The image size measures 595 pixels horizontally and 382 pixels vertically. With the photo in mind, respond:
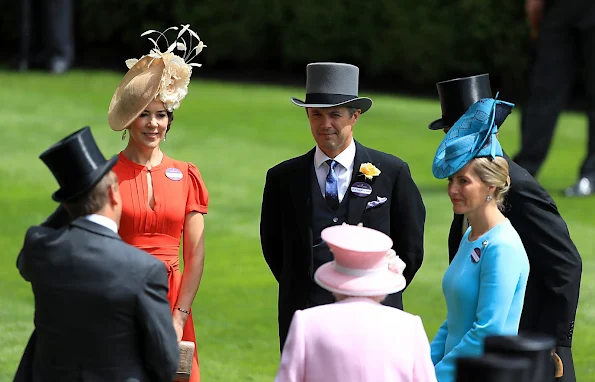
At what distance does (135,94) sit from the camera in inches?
223

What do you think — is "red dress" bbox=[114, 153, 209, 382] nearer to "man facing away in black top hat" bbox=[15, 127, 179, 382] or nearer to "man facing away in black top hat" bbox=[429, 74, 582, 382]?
"man facing away in black top hat" bbox=[15, 127, 179, 382]

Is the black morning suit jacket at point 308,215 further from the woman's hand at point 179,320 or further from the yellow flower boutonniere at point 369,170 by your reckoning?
the woman's hand at point 179,320

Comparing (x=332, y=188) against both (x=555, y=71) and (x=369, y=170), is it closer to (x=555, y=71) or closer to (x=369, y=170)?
(x=369, y=170)

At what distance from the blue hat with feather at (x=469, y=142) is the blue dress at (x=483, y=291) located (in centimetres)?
31

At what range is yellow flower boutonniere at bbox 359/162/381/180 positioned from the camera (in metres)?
5.81

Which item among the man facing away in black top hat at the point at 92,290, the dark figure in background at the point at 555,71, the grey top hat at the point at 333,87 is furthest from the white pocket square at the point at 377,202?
the dark figure in background at the point at 555,71

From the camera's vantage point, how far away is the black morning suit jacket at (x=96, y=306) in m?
4.33

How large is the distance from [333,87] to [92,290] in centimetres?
212

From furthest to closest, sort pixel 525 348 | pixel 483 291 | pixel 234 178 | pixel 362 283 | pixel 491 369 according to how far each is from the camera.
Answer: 1. pixel 234 178
2. pixel 483 291
3. pixel 362 283
4. pixel 525 348
5. pixel 491 369

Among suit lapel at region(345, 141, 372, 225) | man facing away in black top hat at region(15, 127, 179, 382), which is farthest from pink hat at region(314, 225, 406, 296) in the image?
suit lapel at region(345, 141, 372, 225)

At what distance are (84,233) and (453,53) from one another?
16133 mm

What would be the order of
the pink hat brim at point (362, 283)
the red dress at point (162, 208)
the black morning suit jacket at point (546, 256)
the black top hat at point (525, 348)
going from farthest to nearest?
the red dress at point (162, 208)
the black morning suit jacket at point (546, 256)
the pink hat brim at point (362, 283)
the black top hat at point (525, 348)

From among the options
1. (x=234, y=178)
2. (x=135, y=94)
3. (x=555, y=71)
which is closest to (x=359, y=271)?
(x=135, y=94)

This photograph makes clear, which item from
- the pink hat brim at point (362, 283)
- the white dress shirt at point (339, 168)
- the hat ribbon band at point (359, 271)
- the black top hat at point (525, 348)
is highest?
the black top hat at point (525, 348)
